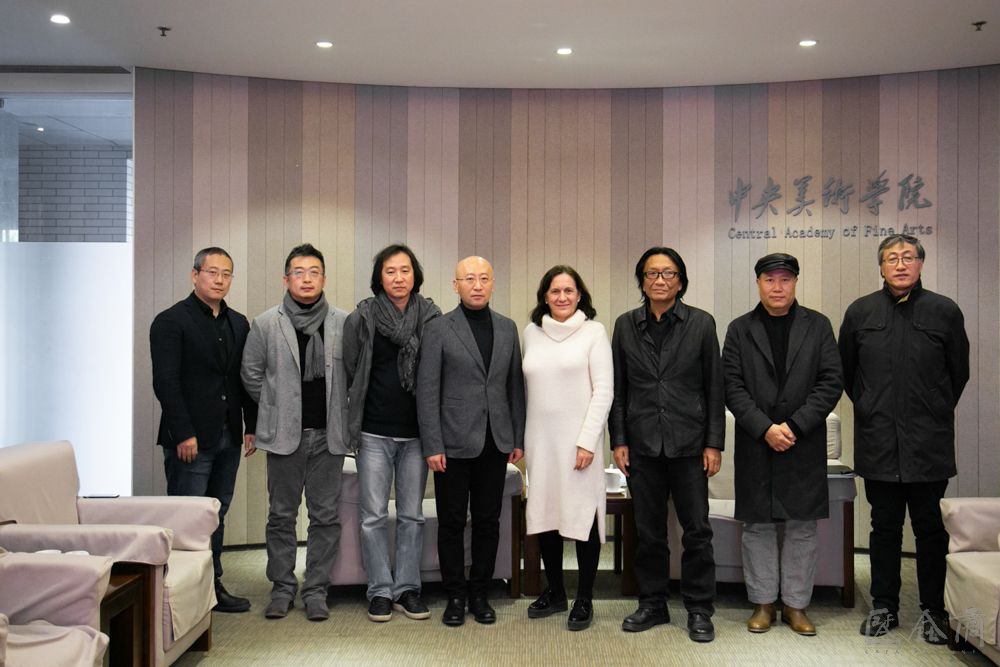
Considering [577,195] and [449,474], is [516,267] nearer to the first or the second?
[577,195]

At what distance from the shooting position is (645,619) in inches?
154

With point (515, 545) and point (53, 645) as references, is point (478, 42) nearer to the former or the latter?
point (515, 545)

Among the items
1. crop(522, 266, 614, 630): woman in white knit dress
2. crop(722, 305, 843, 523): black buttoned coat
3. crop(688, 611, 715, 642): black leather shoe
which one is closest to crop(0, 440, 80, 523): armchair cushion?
crop(522, 266, 614, 630): woman in white knit dress

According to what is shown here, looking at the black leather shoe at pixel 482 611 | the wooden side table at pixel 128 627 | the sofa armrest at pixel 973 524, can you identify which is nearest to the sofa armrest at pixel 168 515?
the wooden side table at pixel 128 627

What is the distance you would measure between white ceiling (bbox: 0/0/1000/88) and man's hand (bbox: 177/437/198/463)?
2.10 m

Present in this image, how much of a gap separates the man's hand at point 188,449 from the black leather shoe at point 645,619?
2031 mm

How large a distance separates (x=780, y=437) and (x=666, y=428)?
0.47 metres

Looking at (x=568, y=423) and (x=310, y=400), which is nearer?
(x=568, y=423)

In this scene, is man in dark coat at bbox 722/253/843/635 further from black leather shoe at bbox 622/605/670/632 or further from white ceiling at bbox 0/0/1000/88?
white ceiling at bbox 0/0/1000/88

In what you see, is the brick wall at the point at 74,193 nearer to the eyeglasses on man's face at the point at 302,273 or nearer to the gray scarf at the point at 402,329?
the eyeglasses on man's face at the point at 302,273

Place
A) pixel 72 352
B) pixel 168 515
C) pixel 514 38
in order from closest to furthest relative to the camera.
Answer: pixel 168 515
pixel 514 38
pixel 72 352

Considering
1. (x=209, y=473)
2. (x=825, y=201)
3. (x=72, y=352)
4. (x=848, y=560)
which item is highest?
(x=825, y=201)

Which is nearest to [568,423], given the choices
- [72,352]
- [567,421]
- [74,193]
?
[567,421]

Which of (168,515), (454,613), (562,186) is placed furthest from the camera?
(562,186)
